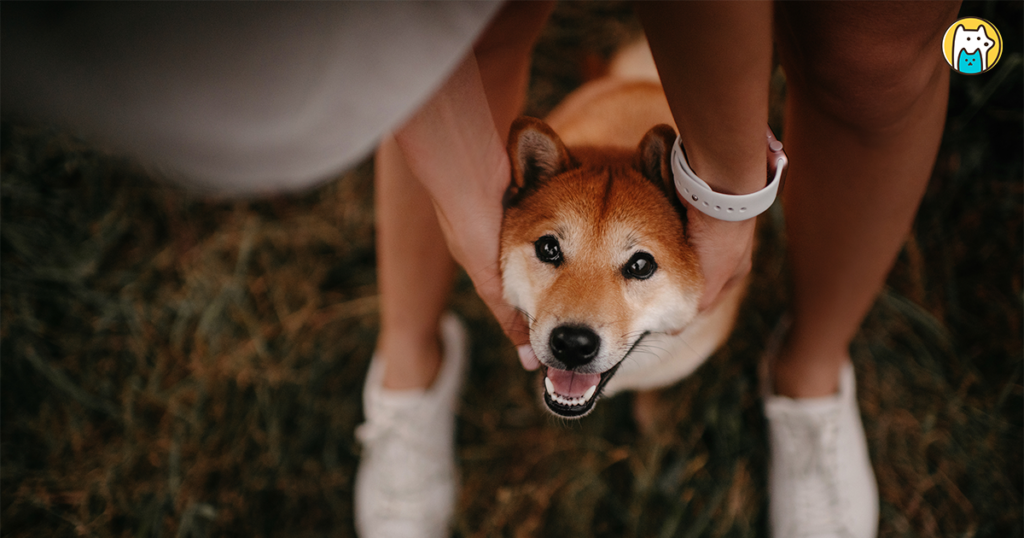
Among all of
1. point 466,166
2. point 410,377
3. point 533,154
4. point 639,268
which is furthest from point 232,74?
point 410,377

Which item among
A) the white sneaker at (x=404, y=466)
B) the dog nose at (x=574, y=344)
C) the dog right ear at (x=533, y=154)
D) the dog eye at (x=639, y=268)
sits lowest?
the white sneaker at (x=404, y=466)

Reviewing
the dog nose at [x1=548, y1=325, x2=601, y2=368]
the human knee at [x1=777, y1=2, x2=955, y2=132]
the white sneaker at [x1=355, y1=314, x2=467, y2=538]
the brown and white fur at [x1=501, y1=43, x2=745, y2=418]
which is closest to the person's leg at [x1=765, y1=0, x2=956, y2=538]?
the human knee at [x1=777, y1=2, x2=955, y2=132]

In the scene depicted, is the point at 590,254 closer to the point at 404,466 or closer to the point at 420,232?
the point at 420,232

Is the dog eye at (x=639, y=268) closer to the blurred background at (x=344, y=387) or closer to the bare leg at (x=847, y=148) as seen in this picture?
the bare leg at (x=847, y=148)

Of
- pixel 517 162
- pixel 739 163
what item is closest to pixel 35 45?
pixel 517 162

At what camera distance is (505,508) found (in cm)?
159

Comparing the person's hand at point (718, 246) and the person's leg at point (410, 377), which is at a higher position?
the person's hand at point (718, 246)

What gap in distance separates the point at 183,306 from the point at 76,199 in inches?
21.6

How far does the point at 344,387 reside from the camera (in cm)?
180

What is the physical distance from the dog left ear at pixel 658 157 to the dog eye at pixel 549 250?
7.9 inches

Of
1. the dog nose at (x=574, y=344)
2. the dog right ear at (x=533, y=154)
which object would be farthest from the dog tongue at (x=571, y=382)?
the dog right ear at (x=533, y=154)

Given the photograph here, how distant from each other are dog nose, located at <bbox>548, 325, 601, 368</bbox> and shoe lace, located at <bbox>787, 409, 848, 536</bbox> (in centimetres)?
72

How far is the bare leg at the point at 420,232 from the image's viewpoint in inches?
39.4

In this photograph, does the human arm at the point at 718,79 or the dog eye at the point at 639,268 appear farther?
the dog eye at the point at 639,268
